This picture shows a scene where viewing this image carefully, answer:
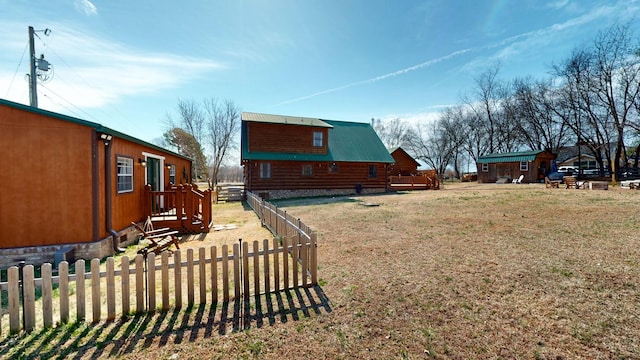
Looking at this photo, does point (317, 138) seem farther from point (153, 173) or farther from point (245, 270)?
point (245, 270)

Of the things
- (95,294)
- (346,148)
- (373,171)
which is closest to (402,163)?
(373,171)

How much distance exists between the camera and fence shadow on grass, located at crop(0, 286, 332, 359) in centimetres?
315

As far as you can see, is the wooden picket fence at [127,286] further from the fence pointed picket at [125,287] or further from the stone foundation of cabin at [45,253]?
the stone foundation of cabin at [45,253]

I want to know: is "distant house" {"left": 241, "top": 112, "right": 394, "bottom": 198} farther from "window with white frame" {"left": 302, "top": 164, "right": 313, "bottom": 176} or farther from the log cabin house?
the log cabin house

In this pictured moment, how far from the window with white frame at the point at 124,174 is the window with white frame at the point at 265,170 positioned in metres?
12.7

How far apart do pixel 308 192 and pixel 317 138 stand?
4643 mm

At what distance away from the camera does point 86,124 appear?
6512mm

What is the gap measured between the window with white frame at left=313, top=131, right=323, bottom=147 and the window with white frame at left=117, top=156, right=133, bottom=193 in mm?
15507

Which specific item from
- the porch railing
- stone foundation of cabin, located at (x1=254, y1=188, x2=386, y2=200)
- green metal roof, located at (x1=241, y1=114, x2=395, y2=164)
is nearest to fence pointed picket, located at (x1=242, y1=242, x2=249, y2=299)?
the porch railing

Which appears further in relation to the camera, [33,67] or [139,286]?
[33,67]

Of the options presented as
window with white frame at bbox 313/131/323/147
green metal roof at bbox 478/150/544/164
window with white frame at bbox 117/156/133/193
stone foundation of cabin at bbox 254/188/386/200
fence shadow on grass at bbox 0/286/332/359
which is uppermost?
window with white frame at bbox 313/131/323/147

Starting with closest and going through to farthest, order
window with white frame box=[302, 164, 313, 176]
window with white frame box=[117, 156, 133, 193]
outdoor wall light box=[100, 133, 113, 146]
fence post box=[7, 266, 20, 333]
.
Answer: fence post box=[7, 266, 20, 333], outdoor wall light box=[100, 133, 113, 146], window with white frame box=[117, 156, 133, 193], window with white frame box=[302, 164, 313, 176]

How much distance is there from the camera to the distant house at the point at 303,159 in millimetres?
21188

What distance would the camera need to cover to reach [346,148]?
968 inches
